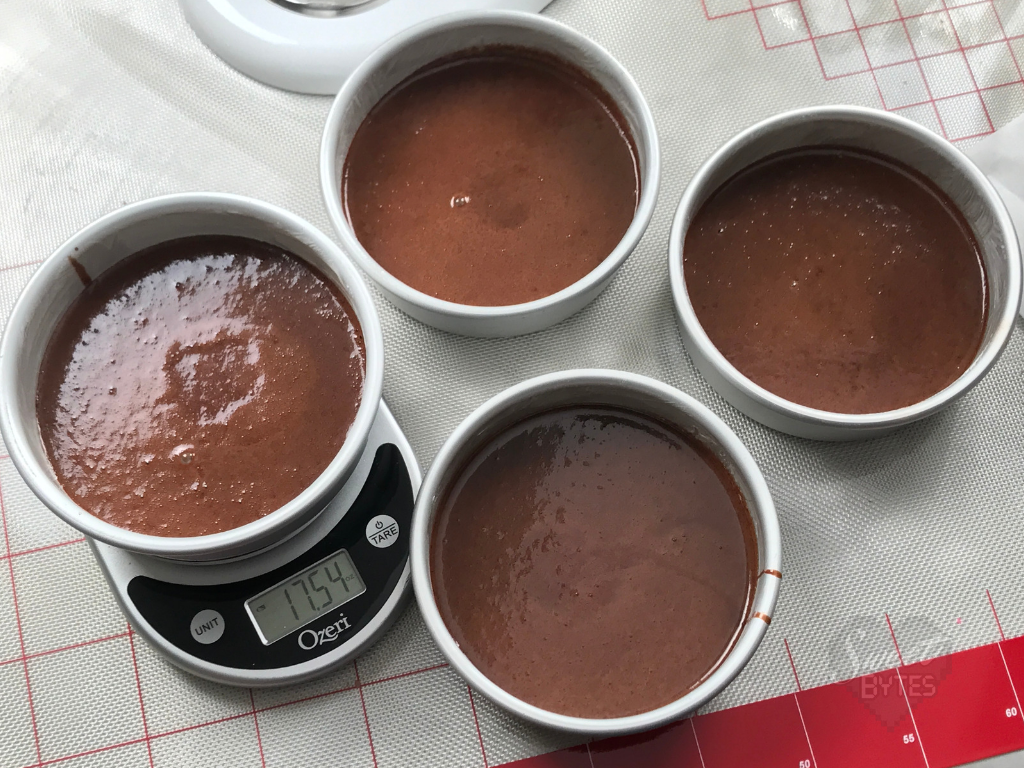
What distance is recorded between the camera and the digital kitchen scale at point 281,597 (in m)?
1.10

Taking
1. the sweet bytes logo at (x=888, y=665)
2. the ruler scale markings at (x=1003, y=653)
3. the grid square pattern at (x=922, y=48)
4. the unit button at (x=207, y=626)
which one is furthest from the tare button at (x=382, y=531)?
the grid square pattern at (x=922, y=48)

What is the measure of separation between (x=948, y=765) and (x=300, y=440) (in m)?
0.99

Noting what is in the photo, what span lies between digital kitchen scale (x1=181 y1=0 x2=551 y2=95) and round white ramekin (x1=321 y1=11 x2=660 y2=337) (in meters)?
0.07

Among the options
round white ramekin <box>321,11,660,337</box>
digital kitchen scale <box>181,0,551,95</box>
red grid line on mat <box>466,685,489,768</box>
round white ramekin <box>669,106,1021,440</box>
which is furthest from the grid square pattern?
red grid line on mat <box>466,685,489,768</box>

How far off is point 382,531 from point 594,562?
0.97 ft

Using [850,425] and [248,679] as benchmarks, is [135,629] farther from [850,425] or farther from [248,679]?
[850,425]

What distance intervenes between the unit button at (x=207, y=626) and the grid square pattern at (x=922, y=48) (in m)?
1.21

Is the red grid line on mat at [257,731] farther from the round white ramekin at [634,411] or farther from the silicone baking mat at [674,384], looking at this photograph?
the round white ramekin at [634,411]

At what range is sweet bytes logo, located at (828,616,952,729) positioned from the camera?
1166mm

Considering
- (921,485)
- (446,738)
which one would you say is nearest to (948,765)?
(921,485)

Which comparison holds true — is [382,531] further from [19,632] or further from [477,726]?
[19,632]

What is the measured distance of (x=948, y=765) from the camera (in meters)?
1.15

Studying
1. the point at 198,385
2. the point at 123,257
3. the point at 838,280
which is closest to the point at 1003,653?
the point at 838,280

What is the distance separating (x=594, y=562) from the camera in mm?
1108
